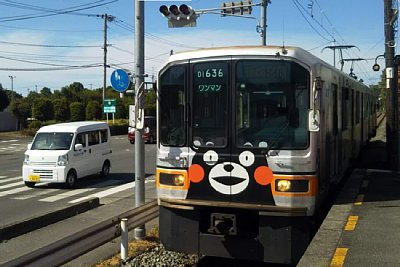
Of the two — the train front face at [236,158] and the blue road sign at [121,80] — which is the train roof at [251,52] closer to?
the train front face at [236,158]

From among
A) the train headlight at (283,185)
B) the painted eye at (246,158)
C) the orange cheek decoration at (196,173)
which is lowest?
the train headlight at (283,185)

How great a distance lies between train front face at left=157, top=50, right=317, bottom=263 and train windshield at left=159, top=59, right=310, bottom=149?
0.04ft

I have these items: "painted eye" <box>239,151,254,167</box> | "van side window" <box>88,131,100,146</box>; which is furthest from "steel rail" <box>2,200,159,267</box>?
"van side window" <box>88,131,100,146</box>

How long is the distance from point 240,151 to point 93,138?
39.8ft

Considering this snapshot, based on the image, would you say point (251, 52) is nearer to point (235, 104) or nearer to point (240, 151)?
point (235, 104)

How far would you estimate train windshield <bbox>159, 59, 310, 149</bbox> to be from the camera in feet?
20.1

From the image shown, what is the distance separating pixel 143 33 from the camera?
325 inches

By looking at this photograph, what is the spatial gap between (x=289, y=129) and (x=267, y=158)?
1.46 feet

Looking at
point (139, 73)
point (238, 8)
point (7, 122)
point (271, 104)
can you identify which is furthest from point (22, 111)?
point (271, 104)

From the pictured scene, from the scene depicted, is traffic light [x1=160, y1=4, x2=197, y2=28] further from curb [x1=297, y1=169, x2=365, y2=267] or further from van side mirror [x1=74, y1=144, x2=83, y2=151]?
curb [x1=297, y1=169, x2=365, y2=267]

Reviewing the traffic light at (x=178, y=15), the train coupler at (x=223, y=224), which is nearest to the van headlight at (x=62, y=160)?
the traffic light at (x=178, y=15)

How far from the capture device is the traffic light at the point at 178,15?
701 inches

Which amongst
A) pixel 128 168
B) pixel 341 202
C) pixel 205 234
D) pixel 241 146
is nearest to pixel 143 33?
pixel 241 146

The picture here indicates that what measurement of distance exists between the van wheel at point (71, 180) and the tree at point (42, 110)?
39.7 metres
